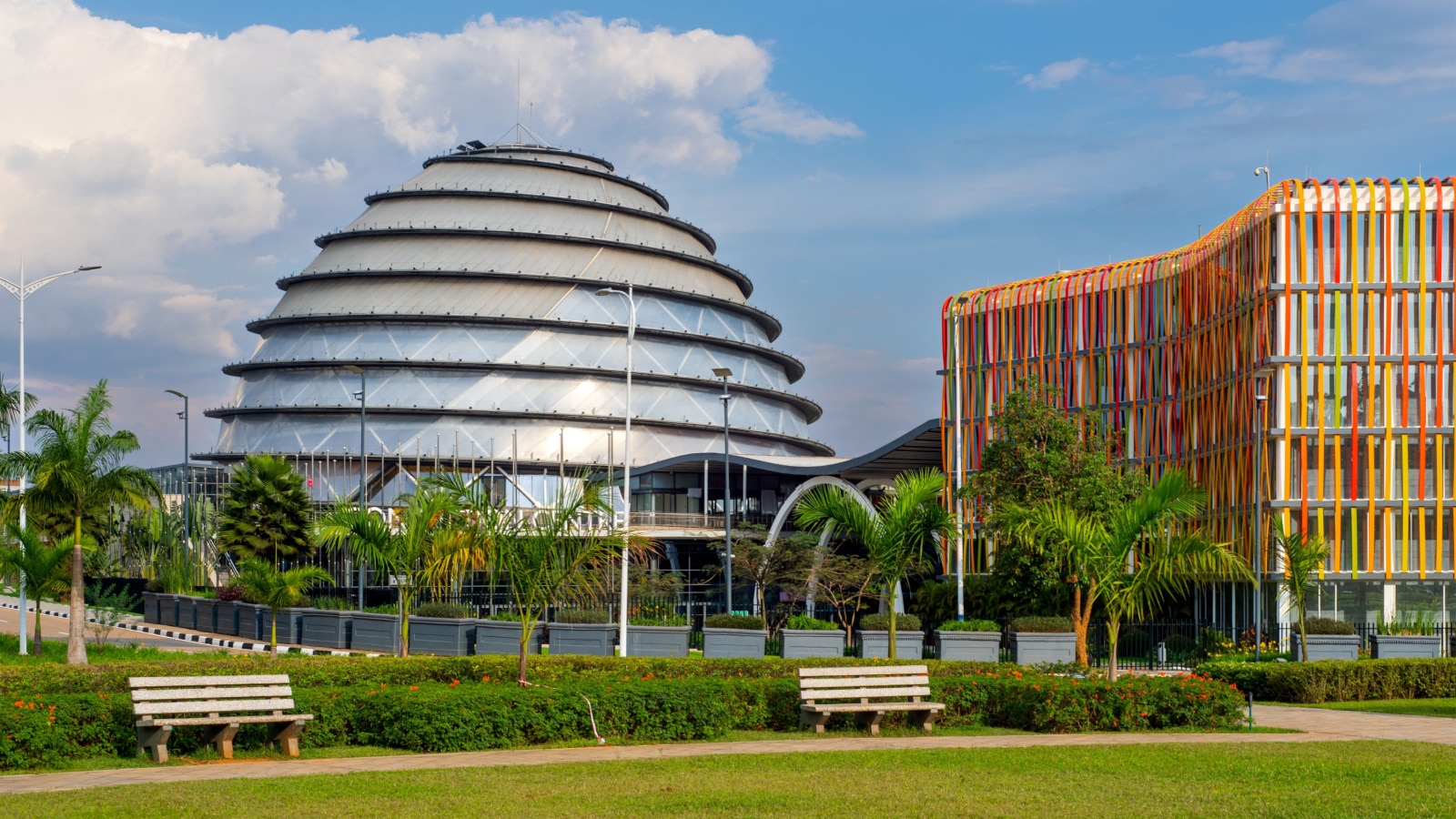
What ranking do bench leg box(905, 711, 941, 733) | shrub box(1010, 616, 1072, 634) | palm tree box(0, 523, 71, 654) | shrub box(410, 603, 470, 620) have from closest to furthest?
bench leg box(905, 711, 941, 733) < palm tree box(0, 523, 71, 654) < shrub box(1010, 616, 1072, 634) < shrub box(410, 603, 470, 620)

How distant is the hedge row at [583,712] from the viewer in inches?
691

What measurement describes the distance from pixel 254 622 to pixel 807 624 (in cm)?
2113

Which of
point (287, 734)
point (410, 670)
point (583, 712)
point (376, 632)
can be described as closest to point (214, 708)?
point (287, 734)

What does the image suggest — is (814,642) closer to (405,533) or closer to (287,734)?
(405,533)

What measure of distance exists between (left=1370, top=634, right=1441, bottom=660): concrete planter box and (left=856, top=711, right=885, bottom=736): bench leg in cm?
1890

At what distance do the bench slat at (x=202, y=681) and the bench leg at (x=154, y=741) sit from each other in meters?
0.50

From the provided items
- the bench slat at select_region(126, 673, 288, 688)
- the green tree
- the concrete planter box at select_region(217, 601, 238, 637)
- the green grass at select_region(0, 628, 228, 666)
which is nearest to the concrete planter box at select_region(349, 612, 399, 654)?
the green grass at select_region(0, 628, 228, 666)

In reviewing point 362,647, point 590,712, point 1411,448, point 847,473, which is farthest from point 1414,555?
point 590,712

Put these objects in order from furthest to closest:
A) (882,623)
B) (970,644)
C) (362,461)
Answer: (362,461) → (882,623) → (970,644)

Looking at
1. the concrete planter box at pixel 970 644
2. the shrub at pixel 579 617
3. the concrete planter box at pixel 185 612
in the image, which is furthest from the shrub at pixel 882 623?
the concrete planter box at pixel 185 612

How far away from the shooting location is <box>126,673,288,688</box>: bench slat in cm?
1741

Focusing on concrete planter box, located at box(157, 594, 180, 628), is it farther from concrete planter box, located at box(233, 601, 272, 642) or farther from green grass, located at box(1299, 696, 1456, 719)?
green grass, located at box(1299, 696, 1456, 719)

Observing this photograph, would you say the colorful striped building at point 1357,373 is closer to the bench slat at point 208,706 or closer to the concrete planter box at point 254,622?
the concrete planter box at point 254,622

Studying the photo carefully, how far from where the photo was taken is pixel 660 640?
40.4 metres
